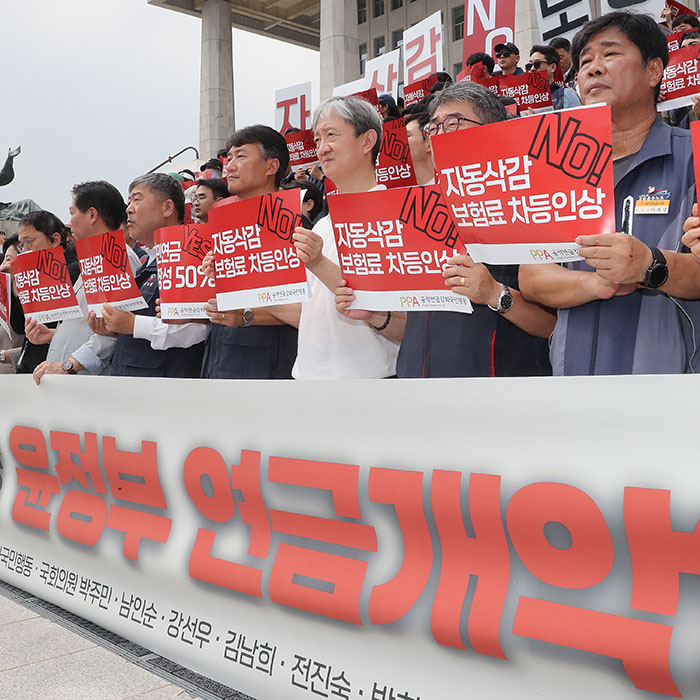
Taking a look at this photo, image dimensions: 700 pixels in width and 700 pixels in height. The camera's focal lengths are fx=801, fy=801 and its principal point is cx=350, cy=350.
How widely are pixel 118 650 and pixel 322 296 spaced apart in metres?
1.52

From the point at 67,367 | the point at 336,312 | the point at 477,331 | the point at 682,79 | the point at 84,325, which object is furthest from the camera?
the point at 682,79

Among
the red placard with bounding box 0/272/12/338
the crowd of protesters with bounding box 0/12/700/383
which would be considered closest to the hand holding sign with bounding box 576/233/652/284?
the crowd of protesters with bounding box 0/12/700/383

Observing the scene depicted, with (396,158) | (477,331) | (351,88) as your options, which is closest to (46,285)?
(477,331)

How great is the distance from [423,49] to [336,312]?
24.4 ft

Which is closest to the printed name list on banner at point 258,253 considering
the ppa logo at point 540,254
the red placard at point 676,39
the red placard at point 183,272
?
the red placard at point 183,272

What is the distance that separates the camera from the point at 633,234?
2.30 m

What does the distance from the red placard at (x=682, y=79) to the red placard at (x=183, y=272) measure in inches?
156

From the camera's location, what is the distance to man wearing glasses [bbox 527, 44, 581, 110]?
723 cm

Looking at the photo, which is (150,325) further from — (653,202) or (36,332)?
(653,202)

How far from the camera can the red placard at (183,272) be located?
326 centimetres

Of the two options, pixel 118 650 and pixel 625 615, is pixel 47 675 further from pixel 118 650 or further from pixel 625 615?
pixel 625 615

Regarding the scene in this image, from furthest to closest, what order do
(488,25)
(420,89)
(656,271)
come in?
(488,25), (420,89), (656,271)

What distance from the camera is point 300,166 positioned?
28.4ft

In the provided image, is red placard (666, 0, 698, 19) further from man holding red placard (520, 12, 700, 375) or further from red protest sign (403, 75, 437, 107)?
man holding red placard (520, 12, 700, 375)
